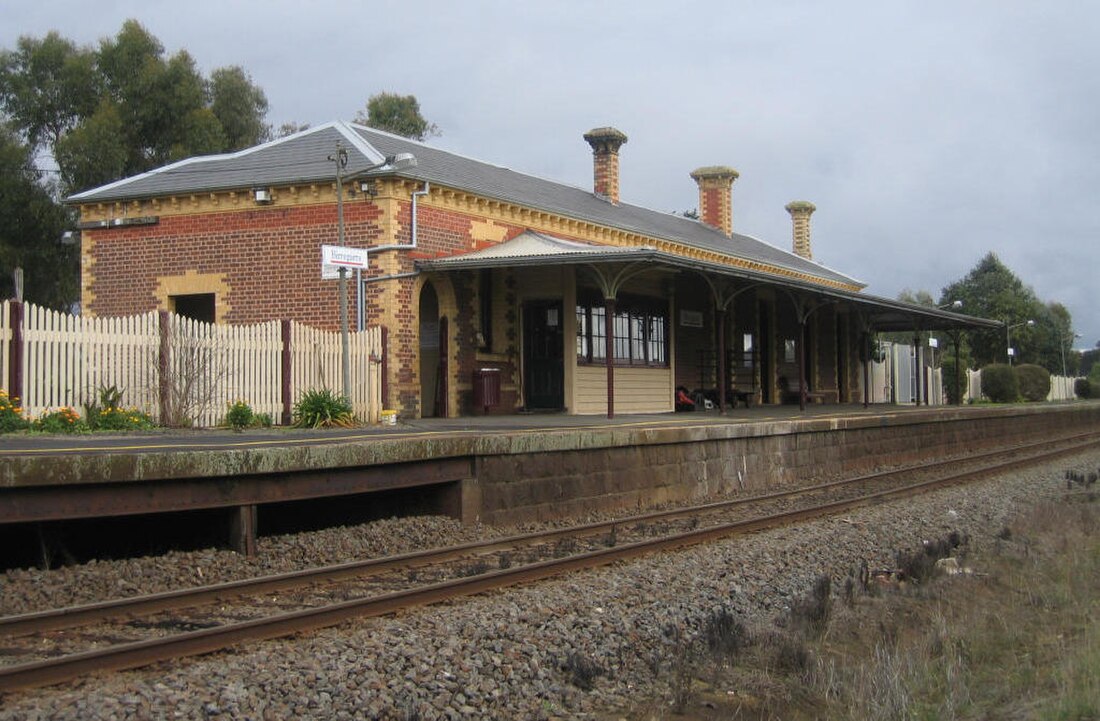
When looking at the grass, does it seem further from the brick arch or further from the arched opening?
the arched opening

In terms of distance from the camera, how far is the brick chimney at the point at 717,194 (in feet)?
117

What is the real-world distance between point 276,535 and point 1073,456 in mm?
18993

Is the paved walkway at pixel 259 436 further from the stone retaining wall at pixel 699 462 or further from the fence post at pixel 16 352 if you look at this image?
the fence post at pixel 16 352

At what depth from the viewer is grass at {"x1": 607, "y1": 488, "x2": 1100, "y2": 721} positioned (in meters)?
5.39

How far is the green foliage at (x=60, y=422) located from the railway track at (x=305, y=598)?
5.85 meters

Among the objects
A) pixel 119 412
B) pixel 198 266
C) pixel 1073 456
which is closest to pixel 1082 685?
pixel 119 412

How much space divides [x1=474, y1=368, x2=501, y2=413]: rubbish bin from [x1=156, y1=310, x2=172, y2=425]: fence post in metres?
6.47

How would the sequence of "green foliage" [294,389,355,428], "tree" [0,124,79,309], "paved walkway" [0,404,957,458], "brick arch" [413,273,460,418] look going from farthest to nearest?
1. "tree" [0,124,79,309]
2. "brick arch" [413,273,460,418]
3. "green foliage" [294,389,355,428]
4. "paved walkway" [0,404,957,458]

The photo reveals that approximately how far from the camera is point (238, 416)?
14.7 metres

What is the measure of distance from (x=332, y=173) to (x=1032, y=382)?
3541 cm

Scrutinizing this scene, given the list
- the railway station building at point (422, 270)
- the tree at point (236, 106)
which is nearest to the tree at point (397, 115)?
the tree at point (236, 106)

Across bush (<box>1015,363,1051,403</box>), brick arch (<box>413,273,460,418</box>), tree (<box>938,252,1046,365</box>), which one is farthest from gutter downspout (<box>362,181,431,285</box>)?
tree (<box>938,252,1046,365</box>)

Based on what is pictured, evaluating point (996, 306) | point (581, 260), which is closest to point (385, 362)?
point (581, 260)

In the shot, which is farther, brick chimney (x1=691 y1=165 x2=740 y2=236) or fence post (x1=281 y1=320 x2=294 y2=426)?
brick chimney (x1=691 y1=165 x2=740 y2=236)
